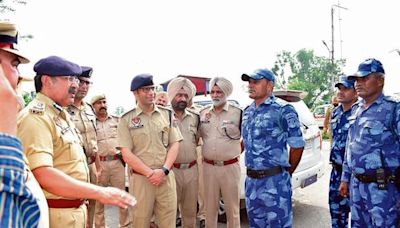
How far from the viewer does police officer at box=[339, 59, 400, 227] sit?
2900mm

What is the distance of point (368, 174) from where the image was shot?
298 cm

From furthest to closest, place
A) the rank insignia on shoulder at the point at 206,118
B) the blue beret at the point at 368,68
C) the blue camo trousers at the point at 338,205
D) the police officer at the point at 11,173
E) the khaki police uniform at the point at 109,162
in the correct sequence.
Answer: the khaki police uniform at the point at 109,162, the rank insignia on shoulder at the point at 206,118, the blue camo trousers at the point at 338,205, the blue beret at the point at 368,68, the police officer at the point at 11,173

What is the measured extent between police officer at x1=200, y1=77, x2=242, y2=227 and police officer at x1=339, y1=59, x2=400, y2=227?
4.75ft

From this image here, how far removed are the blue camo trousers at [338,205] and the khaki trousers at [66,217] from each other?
293 centimetres

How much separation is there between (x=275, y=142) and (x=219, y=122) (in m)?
1.10

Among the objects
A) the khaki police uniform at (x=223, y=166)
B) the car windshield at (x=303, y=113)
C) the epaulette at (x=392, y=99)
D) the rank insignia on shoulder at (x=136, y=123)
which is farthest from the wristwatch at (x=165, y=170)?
the car windshield at (x=303, y=113)

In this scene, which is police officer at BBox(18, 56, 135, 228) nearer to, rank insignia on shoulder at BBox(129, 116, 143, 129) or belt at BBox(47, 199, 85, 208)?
belt at BBox(47, 199, 85, 208)

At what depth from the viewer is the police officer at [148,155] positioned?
3.60 meters

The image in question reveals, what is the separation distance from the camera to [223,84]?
443 cm

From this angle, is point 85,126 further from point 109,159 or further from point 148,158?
point 109,159

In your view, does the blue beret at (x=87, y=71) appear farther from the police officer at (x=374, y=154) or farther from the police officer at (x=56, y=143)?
the police officer at (x=374, y=154)

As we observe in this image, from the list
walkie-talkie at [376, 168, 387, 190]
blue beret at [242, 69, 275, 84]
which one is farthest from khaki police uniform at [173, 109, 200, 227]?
walkie-talkie at [376, 168, 387, 190]

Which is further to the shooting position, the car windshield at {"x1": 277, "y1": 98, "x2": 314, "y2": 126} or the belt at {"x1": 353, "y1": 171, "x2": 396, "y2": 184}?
the car windshield at {"x1": 277, "y1": 98, "x2": 314, "y2": 126}

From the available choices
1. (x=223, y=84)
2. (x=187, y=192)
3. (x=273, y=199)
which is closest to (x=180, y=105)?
(x=223, y=84)
